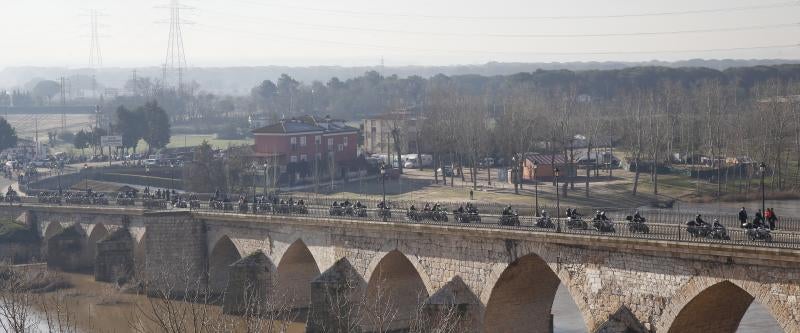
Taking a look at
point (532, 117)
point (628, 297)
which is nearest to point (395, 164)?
point (532, 117)

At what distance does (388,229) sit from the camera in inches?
1545

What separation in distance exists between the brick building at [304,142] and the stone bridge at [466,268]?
23.3m

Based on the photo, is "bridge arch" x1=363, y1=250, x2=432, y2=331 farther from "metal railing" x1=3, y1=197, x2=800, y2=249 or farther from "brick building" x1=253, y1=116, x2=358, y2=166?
"brick building" x1=253, y1=116, x2=358, y2=166

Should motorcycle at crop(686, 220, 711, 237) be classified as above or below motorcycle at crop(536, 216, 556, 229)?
A: above

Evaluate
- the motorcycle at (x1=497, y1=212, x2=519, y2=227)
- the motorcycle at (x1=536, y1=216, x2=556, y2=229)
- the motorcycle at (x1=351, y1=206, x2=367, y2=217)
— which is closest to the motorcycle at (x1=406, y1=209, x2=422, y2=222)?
the motorcycle at (x1=351, y1=206, x2=367, y2=217)

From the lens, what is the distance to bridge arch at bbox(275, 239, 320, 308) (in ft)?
151

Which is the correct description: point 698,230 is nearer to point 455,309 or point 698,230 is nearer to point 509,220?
point 509,220

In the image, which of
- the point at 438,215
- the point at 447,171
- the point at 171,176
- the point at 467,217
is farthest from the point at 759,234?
the point at 171,176

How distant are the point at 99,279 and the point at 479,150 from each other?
106ft

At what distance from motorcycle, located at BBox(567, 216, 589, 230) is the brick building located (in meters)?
47.2

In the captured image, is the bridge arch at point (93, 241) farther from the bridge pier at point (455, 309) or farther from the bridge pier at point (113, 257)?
the bridge pier at point (455, 309)

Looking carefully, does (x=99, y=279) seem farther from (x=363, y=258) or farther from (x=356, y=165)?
(x=356, y=165)

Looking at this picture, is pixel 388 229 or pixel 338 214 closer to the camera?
pixel 388 229

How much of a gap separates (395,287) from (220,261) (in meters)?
12.9
